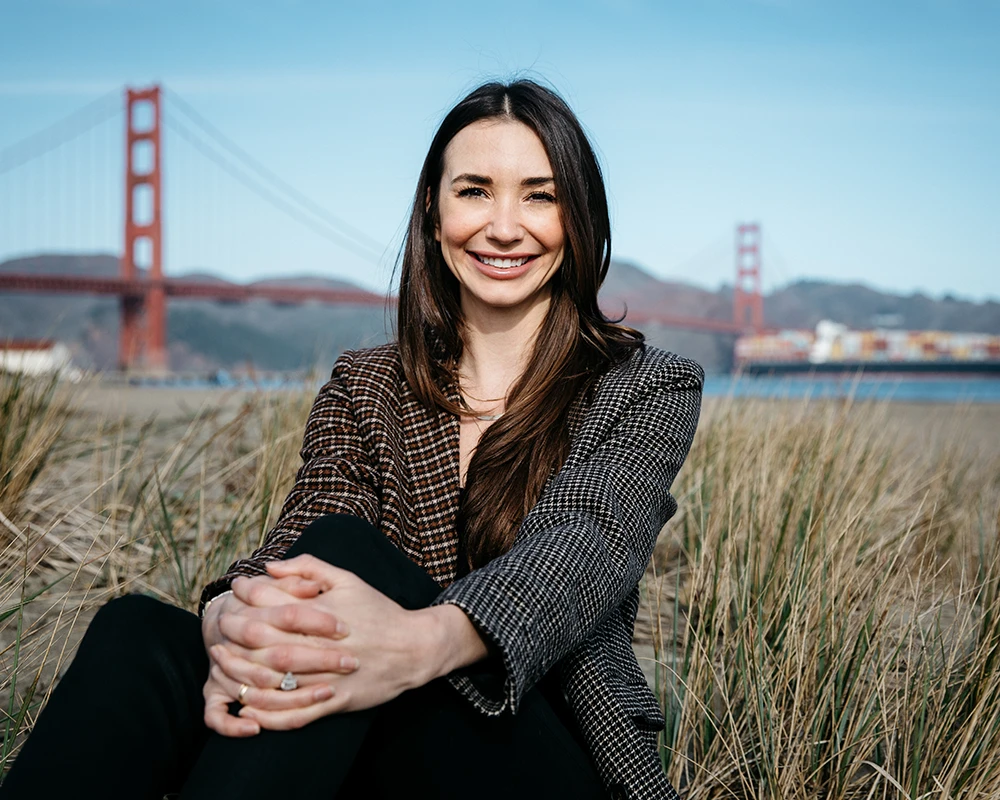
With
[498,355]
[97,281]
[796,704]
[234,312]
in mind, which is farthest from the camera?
[234,312]

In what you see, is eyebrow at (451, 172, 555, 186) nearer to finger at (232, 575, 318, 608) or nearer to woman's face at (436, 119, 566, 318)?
woman's face at (436, 119, 566, 318)

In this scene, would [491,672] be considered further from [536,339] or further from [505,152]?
[505,152]

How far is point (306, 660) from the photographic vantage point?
0.77 m

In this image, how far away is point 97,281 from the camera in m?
15.7

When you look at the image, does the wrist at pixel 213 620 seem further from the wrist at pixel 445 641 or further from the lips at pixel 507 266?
the lips at pixel 507 266

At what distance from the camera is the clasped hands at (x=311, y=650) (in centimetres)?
77

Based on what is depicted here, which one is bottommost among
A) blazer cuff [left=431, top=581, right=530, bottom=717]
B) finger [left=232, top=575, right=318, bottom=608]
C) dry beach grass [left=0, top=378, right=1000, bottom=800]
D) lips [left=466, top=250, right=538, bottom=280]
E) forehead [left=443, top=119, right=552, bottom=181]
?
dry beach grass [left=0, top=378, right=1000, bottom=800]

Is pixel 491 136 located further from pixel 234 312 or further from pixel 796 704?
pixel 234 312

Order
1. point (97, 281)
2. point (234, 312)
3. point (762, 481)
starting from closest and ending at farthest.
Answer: point (762, 481) → point (97, 281) → point (234, 312)

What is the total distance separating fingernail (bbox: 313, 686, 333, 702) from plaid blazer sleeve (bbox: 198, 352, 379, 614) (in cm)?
25

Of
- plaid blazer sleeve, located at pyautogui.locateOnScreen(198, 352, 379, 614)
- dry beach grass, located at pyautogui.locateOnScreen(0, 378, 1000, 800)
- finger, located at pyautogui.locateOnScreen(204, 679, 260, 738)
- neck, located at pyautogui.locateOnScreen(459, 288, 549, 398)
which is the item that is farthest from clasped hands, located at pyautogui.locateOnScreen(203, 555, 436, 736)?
neck, located at pyautogui.locateOnScreen(459, 288, 549, 398)

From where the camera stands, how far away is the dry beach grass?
1126 mm

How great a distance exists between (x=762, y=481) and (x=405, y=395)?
0.80m

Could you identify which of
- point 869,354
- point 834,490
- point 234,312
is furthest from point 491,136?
point 234,312
